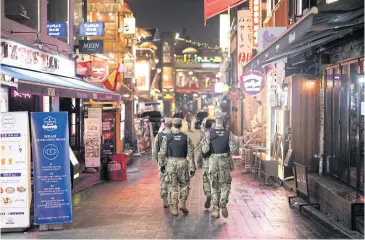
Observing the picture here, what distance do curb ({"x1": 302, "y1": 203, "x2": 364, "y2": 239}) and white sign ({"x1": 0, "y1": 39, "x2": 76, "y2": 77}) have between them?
27.4ft

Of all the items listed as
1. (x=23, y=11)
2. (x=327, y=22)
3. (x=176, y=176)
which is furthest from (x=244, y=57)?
(x=327, y=22)

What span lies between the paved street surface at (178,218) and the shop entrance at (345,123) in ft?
4.68

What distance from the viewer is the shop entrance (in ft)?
29.6

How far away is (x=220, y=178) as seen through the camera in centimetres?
952

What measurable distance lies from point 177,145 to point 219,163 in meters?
1.00

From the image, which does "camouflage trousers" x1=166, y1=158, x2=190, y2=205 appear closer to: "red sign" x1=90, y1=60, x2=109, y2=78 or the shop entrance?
the shop entrance

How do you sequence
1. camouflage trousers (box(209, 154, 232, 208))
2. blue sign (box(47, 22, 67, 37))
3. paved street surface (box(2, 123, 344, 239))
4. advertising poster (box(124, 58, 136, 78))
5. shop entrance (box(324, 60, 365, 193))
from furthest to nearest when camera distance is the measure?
advertising poster (box(124, 58, 136, 78)) → blue sign (box(47, 22, 67, 37)) → camouflage trousers (box(209, 154, 232, 208)) → shop entrance (box(324, 60, 365, 193)) → paved street surface (box(2, 123, 344, 239))

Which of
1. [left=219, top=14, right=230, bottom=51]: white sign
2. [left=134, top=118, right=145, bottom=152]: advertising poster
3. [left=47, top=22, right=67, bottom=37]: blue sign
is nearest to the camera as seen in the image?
[left=47, top=22, right=67, bottom=37]: blue sign

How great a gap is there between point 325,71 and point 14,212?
7.81 metres

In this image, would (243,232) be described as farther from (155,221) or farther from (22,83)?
(22,83)

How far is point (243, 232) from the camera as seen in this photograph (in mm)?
8352

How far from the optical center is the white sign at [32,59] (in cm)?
1172

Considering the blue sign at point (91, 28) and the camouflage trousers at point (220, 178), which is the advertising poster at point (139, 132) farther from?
the camouflage trousers at point (220, 178)

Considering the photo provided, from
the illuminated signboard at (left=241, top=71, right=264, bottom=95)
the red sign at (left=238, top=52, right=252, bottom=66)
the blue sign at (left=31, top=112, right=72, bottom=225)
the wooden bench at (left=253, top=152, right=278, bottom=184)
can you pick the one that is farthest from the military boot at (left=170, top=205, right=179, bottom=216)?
the red sign at (left=238, top=52, right=252, bottom=66)
